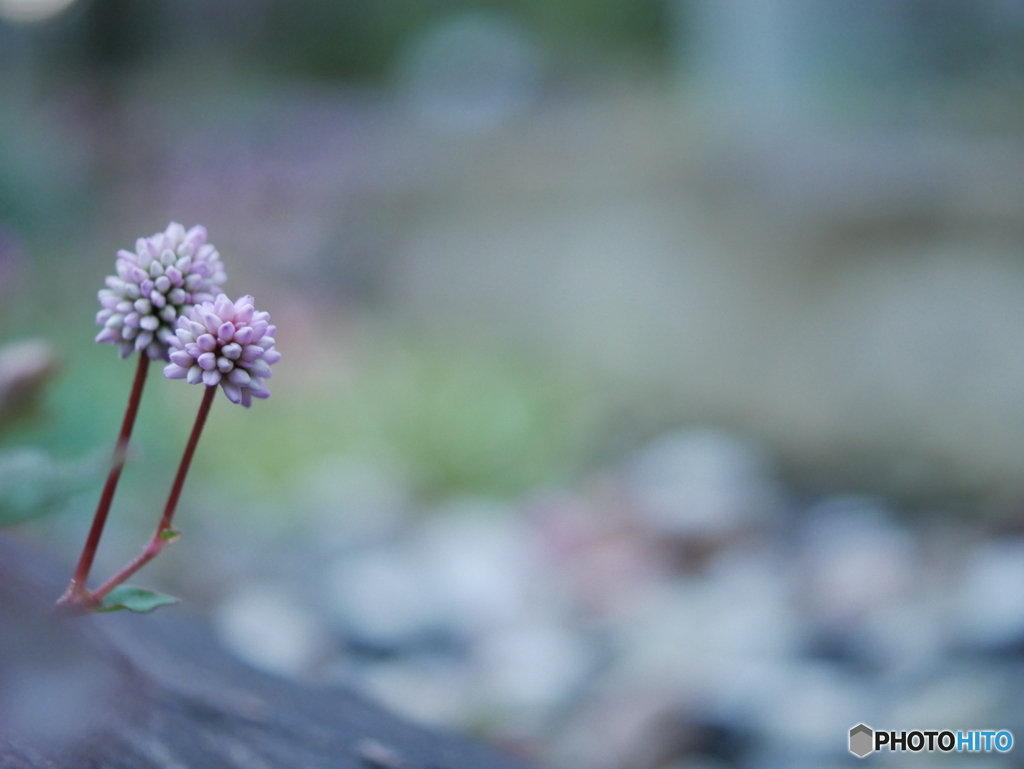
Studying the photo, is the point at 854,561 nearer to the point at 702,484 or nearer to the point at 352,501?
the point at 702,484

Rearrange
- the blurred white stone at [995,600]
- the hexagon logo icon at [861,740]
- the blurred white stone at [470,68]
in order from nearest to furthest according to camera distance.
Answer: the hexagon logo icon at [861,740], the blurred white stone at [995,600], the blurred white stone at [470,68]

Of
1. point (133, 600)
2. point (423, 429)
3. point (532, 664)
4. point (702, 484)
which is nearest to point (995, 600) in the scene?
point (532, 664)

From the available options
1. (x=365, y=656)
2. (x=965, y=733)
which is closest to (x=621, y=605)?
(x=365, y=656)

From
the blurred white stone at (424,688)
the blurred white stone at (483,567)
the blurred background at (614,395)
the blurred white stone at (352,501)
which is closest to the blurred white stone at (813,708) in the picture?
the blurred background at (614,395)

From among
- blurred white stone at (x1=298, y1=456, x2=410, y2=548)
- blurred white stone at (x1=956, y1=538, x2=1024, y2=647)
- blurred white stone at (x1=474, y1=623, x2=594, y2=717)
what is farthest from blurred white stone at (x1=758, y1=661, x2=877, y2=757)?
blurred white stone at (x1=298, y1=456, x2=410, y2=548)

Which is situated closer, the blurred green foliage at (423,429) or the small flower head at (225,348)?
the small flower head at (225,348)

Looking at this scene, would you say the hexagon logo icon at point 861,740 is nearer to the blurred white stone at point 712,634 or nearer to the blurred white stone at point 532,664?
the blurred white stone at point 712,634
